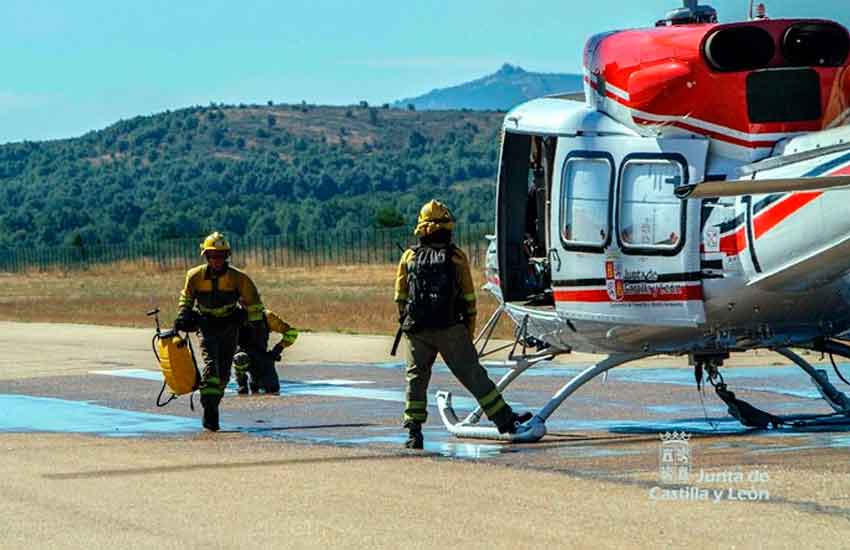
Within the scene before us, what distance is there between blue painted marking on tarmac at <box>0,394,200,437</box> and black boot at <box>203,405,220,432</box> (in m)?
0.27

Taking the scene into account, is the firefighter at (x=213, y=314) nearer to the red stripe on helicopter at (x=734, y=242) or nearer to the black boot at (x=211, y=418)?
the black boot at (x=211, y=418)

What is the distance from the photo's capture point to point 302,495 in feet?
36.6

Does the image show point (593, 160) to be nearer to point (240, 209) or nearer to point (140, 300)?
point (140, 300)

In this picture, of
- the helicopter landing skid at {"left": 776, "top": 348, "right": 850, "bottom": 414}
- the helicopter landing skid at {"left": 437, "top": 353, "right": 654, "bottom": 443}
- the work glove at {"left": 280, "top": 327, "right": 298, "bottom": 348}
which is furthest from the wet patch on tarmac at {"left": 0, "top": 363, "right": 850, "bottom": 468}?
the helicopter landing skid at {"left": 776, "top": 348, "right": 850, "bottom": 414}

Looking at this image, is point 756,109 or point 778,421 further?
point 778,421

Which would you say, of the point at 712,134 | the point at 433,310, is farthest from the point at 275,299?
the point at 712,134

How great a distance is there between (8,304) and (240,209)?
104 metres

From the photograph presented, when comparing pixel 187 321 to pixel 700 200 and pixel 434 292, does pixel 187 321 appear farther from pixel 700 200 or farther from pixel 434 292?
pixel 700 200

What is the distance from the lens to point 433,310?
1348 cm

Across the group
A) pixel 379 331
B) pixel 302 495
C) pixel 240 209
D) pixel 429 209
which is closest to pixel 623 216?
pixel 429 209

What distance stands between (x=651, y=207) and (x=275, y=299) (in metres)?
39.3

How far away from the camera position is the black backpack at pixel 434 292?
13.5m

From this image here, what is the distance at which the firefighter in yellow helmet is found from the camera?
1352cm

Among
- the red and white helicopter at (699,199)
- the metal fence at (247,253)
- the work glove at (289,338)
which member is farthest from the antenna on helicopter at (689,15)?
the metal fence at (247,253)
